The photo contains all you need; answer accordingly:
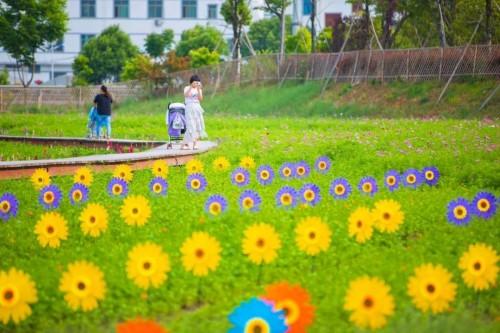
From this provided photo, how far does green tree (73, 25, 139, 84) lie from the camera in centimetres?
5531

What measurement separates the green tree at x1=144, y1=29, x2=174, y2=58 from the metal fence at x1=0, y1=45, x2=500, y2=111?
1307 centimetres

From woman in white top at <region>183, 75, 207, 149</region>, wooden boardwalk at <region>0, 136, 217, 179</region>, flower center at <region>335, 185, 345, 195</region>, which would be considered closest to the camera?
flower center at <region>335, 185, 345, 195</region>

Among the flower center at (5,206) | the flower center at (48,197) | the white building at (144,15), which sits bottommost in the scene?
the flower center at (5,206)

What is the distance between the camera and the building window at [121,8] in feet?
214

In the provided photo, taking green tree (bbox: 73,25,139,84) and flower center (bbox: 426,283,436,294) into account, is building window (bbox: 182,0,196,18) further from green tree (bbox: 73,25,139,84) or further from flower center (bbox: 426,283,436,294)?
flower center (bbox: 426,283,436,294)

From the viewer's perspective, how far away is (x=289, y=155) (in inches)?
546

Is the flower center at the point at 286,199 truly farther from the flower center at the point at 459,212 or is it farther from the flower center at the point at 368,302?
the flower center at the point at 368,302

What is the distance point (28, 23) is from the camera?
46062mm

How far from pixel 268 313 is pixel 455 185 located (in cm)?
696

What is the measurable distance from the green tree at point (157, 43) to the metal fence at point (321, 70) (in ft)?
42.9

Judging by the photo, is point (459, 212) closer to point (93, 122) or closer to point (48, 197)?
point (48, 197)

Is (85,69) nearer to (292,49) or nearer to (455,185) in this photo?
(292,49)

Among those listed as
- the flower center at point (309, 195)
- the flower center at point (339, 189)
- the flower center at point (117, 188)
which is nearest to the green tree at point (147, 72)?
the flower center at point (117, 188)

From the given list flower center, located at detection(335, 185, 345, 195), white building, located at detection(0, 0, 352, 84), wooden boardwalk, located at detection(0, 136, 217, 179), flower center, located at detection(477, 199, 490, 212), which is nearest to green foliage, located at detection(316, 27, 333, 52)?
white building, located at detection(0, 0, 352, 84)
